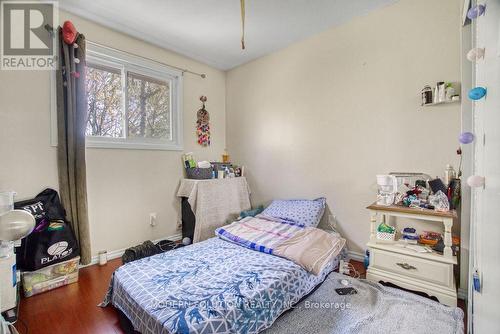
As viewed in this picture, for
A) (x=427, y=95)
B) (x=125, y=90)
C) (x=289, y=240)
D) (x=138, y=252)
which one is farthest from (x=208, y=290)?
(x=125, y=90)

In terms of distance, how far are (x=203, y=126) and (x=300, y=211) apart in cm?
177

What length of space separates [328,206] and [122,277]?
2.02 metres

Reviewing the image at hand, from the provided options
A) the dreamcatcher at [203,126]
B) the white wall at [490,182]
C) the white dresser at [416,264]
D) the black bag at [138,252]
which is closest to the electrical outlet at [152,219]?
the black bag at [138,252]

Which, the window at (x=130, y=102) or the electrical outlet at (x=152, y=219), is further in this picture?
the electrical outlet at (x=152, y=219)

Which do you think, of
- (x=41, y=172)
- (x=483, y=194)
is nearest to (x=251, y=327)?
(x=483, y=194)

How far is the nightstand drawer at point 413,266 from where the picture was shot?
158cm

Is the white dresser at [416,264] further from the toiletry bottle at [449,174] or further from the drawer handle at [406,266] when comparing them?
the toiletry bottle at [449,174]

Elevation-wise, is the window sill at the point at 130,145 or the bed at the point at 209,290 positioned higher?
the window sill at the point at 130,145

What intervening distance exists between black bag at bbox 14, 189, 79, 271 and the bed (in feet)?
2.07

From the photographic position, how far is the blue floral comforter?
3.94ft

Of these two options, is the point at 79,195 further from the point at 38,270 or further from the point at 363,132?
the point at 363,132

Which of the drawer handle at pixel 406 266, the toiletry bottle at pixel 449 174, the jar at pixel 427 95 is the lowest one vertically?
the drawer handle at pixel 406 266

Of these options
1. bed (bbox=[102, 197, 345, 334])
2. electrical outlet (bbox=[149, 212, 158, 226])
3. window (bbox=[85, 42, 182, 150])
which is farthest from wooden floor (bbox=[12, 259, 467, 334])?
window (bbox=[85, 42, 182, 150])

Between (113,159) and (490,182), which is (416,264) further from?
(113,159)
